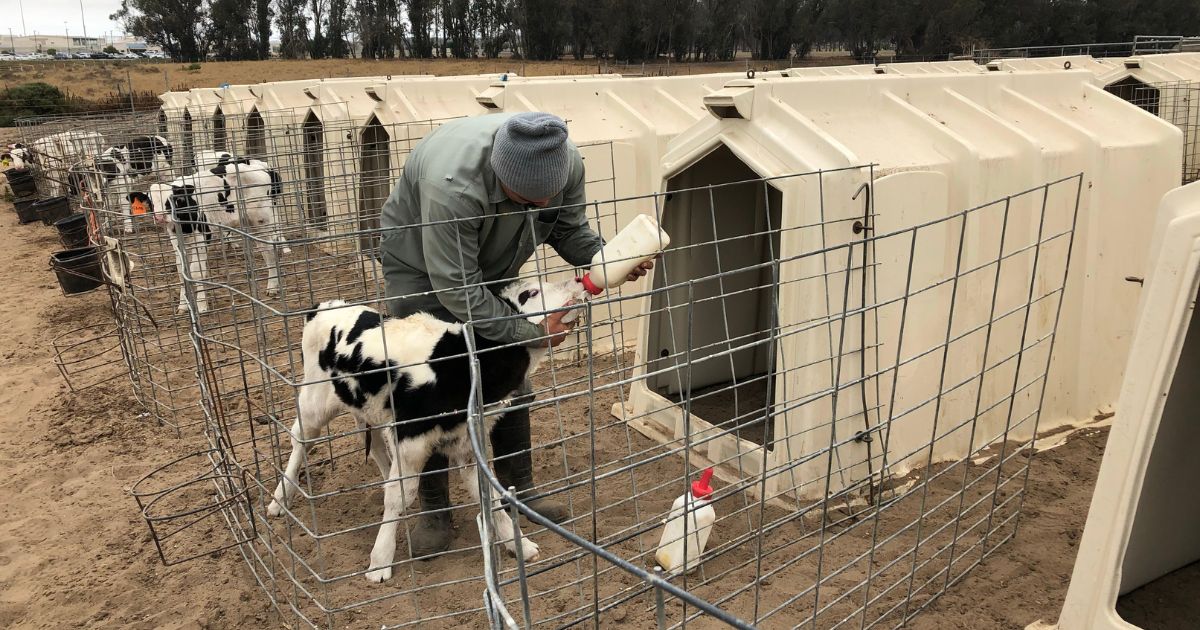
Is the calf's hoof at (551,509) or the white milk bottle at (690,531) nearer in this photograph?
the white milk bottle at (690,531)

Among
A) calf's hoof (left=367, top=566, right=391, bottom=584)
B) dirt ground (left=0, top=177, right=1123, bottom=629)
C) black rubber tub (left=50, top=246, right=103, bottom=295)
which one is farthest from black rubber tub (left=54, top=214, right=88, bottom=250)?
calf's hoof (left=367, top=566, right=391, bottom=584)

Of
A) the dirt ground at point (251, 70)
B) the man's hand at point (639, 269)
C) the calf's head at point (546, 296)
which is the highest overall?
the dirt ground at point (251, 70)

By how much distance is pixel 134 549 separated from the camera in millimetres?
4047

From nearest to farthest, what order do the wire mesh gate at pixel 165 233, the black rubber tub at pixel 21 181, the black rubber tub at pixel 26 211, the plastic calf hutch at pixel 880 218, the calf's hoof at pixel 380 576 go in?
1. the calf's hoof at pixel 380 576
2. the plastic calf hutch at pixel 880 218
3. the wire mesh gate at pixel 165 233
4. the black rubber tub at pixel 26 211
5. the black rubber tub at pixel 21 181

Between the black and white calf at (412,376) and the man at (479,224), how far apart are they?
0.11 metres

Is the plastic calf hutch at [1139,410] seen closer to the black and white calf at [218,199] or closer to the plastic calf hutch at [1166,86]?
the black and white calf at [218,199]

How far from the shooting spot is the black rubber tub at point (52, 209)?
12.4 metres

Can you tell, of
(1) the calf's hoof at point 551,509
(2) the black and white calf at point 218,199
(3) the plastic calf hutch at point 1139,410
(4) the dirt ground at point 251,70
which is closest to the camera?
(3) the plastic calf hutch at point 1139,410

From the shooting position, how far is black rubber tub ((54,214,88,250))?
9914mm

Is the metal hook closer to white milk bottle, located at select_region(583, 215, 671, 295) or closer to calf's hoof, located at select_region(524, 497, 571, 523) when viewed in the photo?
white milk bottle, located at select_region(583, 215, 671, 295)

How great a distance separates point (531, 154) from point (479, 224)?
0.38 meters

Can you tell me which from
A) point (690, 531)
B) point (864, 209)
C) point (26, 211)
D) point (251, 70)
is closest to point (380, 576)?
point (690, 531)

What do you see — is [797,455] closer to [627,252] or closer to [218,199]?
[627,252]

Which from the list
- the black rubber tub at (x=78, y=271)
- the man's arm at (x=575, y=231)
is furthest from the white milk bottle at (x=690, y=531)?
the black rubber tub at (x=78, y=271)
